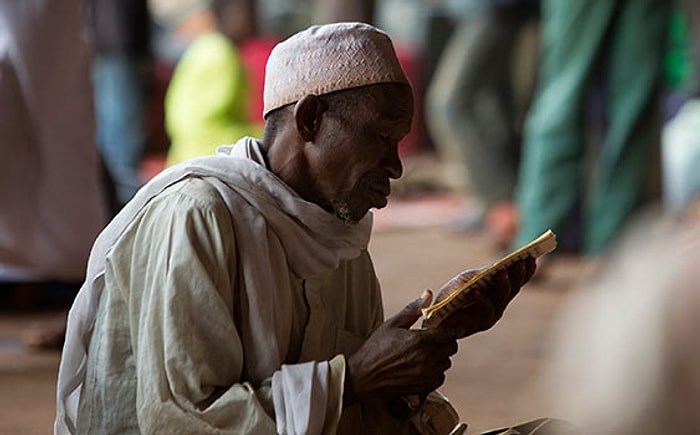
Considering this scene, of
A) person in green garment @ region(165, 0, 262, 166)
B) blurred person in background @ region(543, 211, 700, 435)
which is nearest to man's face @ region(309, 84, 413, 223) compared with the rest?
blurred person in background @ region(543, 211, 700, 435)

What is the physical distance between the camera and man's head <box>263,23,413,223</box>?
9.37ft

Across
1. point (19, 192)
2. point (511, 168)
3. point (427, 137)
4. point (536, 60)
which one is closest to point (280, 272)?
point (19, 192)

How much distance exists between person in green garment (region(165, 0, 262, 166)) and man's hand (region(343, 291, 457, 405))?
693cm

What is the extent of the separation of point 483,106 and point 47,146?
14.0 feet

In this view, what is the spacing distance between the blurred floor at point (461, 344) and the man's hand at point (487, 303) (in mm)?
195

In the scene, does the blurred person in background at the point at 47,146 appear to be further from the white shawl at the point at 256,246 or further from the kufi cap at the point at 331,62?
the kufi cap at the point at 331,62

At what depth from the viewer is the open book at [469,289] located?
8.88 ft

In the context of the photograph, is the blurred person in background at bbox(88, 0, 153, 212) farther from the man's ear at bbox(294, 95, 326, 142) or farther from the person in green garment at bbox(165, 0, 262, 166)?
the man's ear at bbox(294, 95, 326, 142)

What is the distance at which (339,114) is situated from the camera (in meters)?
2.87

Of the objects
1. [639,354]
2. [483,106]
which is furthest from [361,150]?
[483,106]

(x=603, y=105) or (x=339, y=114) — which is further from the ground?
(x=603, y=105)

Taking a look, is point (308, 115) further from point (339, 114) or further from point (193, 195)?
point (193, 195)

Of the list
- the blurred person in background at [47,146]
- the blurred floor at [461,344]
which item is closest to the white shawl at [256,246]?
the blurred floor at [461,344]

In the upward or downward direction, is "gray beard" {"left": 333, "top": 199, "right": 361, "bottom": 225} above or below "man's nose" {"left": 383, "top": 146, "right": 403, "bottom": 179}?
below
